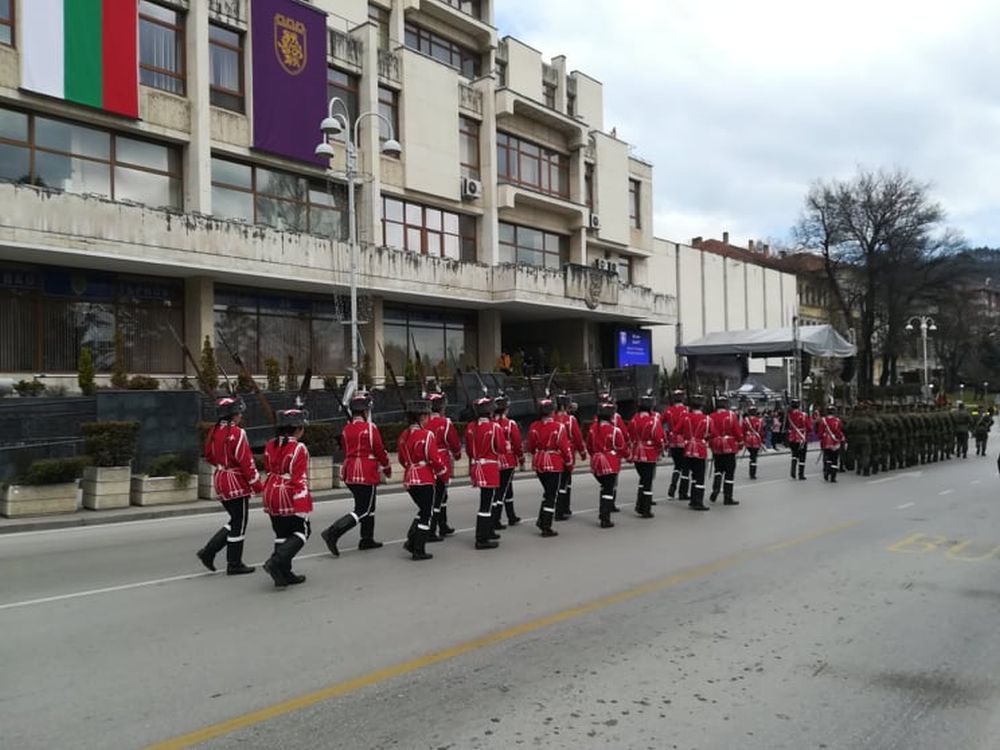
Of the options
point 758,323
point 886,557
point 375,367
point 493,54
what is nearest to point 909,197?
point 758,323

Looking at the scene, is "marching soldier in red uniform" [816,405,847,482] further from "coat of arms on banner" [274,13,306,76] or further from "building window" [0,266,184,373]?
"coat of arms on banner" [274,13,306,76]

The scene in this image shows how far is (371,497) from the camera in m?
9.45

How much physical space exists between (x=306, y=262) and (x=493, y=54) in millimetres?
16670

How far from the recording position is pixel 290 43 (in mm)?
26797

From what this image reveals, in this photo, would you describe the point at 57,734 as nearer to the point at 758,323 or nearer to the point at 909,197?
the point at 758,323

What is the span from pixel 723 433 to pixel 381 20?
25423 mm

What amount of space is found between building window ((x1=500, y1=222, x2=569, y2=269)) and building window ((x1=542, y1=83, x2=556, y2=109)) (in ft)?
24.3

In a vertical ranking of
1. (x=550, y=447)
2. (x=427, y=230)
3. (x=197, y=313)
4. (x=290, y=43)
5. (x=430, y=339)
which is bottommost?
(x=550, y=447)

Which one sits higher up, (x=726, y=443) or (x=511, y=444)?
(x=511, y=444)

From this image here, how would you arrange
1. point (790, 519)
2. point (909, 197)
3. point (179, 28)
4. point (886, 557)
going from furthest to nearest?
point (909, 197)
point (179, 28)
point (790, 519)
point (886, 557)

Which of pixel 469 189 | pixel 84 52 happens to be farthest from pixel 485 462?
pixel 469 189

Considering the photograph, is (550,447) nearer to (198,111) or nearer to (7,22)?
(198,111)

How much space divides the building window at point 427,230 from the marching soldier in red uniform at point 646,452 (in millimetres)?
18622

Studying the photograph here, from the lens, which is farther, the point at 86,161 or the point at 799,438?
the point at 86,161
